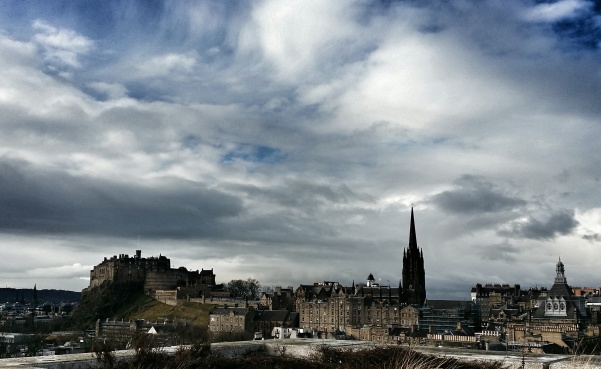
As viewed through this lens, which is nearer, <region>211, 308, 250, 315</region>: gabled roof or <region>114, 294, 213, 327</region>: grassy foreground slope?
<region>211, 308, 250, 315</region>: gabled roof

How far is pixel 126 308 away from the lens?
12006 cm

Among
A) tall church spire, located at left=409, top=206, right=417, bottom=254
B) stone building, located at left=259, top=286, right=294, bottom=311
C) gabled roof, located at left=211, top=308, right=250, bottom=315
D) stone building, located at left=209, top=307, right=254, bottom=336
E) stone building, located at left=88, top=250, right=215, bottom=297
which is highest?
tall church spire, located at left=409, top=206, right=417, bottom=254

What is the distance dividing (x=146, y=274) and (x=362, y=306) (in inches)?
2178

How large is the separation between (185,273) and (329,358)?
406 ft

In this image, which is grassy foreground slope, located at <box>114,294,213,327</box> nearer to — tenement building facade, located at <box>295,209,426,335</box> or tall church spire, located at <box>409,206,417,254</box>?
tenement building facade, located at <box>295,209,426,335</box>

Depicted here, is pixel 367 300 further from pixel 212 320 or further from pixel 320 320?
pixel 212 320

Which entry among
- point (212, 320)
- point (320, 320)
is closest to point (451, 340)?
point (320, 320)

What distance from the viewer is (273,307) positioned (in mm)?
104750

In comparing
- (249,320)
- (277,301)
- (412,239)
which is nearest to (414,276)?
(412,239)

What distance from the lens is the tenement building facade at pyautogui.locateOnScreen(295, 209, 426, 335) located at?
87812 mm

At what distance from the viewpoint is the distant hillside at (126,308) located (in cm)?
10794

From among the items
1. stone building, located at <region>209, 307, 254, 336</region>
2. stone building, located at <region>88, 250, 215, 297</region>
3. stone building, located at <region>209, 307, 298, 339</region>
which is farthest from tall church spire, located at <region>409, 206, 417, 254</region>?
stone building, located at <region>88, 250, 215, 297</region>

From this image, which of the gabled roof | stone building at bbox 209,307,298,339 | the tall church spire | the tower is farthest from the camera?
the tall church spire

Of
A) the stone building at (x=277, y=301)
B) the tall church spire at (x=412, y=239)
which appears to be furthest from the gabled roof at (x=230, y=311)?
the tall church spire at (x=412, y=239)
